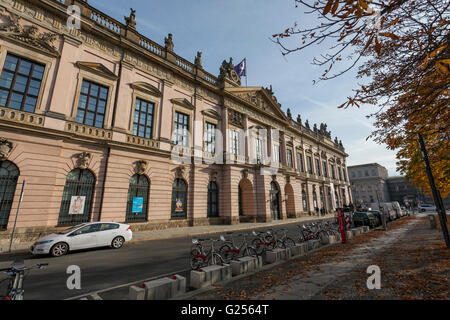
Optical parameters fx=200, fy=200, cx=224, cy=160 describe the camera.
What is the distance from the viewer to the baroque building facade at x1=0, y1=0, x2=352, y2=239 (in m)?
11.5

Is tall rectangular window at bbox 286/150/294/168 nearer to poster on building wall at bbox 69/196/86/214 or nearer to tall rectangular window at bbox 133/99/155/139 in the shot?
tall rectangular window at bbox 133/99/155/139

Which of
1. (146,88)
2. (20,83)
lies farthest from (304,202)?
(20,83)

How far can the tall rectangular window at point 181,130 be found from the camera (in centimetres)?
1916

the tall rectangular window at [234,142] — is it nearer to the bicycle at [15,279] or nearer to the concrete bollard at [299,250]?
the concrete bollard at [299,250]

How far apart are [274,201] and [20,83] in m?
26.5

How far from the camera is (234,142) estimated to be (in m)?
24.2

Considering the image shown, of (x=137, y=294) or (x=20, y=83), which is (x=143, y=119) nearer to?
(x=20, y=83)

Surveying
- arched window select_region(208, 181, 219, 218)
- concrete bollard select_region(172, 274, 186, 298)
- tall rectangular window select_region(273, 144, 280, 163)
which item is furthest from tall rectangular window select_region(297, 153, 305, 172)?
concrete bollard select_region(172, 274, 186, 298)

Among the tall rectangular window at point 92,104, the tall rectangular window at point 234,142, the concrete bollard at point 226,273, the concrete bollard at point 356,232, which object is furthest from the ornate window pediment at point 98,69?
the concrete bollard at point 356,232

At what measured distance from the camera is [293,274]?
5.71 m

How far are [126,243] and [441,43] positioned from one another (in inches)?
582

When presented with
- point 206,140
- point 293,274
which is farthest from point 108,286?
point 206,140
